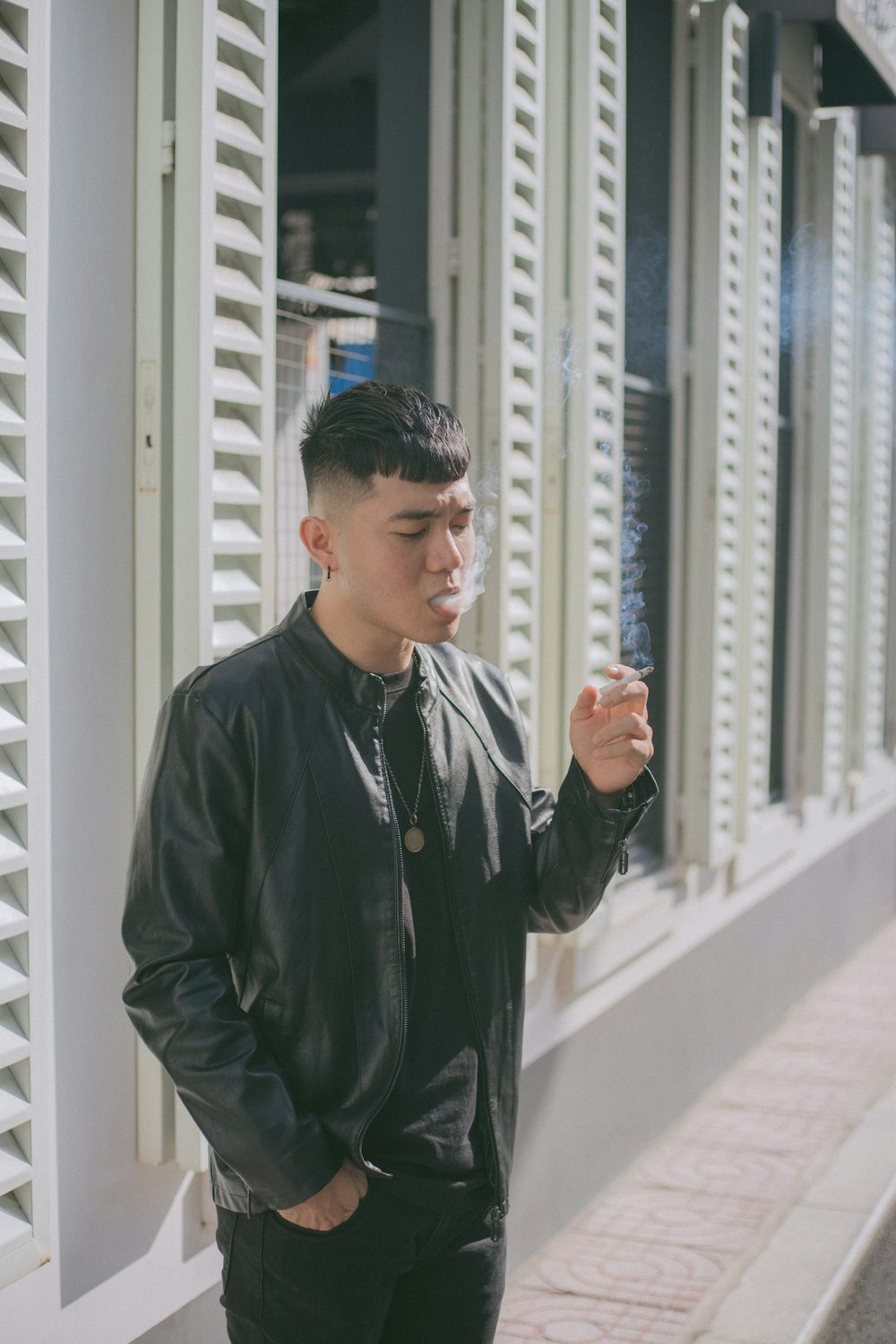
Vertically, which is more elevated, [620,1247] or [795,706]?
[795,706]

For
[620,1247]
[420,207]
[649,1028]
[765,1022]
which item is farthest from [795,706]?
[420,207]

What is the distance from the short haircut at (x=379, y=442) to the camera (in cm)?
211

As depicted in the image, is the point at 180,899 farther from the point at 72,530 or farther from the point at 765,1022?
the point at 765,1022

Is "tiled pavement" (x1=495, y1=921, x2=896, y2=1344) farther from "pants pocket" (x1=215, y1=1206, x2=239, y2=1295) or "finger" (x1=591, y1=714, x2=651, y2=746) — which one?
"finger" (x1=591, y1=714, x2=651, y2=746)

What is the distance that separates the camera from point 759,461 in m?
6.23

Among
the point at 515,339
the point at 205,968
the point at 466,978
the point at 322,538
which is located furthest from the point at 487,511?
the point at 205,968

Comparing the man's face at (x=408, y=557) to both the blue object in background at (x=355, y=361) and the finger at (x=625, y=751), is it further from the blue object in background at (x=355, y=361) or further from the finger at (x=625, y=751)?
the blue object in background at (x=355, y=361)

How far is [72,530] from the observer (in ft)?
8.86

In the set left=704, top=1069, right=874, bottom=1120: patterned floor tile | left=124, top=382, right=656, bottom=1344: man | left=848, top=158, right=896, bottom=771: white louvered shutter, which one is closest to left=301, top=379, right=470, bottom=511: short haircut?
left=124, top=382, right=656, bottom=1344: man

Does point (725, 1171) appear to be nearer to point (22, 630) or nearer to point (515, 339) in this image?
point (515, 339)

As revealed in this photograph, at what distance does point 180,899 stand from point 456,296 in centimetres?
A: 261

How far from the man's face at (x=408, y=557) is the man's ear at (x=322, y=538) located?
0.15ft

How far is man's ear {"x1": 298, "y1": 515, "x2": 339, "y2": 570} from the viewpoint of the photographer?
219 cm

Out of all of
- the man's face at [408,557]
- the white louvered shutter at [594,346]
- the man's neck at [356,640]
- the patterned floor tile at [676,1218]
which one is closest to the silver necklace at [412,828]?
the man's neck at [356,640]
